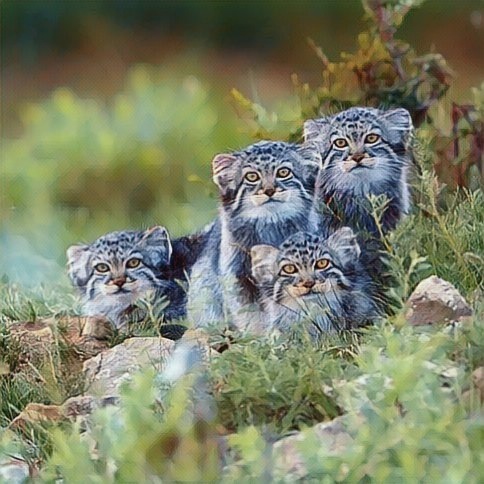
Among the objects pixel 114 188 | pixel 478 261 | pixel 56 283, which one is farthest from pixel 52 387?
pixel 114 188

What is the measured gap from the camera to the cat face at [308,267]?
8.98 ft

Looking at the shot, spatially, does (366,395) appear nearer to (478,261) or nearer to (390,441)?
(390,441)

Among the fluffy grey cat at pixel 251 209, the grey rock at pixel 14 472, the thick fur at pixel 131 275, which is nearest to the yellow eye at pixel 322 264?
the fluffy grey cat at pixel 251 209

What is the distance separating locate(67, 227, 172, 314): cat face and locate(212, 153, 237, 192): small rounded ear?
0.75 ft

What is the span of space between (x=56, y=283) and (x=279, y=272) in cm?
129

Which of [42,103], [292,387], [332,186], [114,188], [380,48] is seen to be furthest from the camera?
[42,103]

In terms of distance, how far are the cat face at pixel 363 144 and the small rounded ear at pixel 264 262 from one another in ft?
0.67

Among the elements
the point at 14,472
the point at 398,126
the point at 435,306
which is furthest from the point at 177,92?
the point at 14,472

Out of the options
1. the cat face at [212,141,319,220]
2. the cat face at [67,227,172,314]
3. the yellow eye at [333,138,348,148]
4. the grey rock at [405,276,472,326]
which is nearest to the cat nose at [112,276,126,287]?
the cat face at [67,227,172,314]

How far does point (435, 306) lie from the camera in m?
2.63

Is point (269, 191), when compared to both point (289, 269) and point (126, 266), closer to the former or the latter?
point (289, 269)

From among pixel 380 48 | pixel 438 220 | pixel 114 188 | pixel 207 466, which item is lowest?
pixel 114 188

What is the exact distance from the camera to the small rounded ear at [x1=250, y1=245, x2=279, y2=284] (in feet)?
9.09

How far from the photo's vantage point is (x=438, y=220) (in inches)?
112
